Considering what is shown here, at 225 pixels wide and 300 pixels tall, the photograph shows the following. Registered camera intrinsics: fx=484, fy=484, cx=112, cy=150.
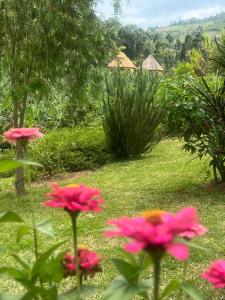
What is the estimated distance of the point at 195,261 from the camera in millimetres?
3732

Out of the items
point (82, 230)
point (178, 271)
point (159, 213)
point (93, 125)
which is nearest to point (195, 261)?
point (178, 271)

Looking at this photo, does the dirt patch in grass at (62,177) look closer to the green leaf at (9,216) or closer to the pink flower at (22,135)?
the pink flower at (22,135)

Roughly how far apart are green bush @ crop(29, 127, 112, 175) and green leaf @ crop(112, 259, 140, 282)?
8144mm

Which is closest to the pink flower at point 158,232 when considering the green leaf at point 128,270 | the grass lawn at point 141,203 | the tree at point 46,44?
the green leaf at point 128,270

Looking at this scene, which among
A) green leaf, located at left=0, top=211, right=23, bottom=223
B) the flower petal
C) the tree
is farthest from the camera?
the tree

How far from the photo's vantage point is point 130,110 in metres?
10.2

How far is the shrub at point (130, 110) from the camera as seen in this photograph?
33.3 feet

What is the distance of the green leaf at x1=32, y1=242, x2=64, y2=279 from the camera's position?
3.71ft

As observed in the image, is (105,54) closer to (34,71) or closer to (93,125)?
(34,71)

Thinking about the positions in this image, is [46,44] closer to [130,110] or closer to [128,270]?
[130,110]

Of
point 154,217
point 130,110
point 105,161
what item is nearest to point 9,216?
point 154,217

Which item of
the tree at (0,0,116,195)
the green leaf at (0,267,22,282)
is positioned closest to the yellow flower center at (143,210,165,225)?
the green leaf at (0,267,22,282)

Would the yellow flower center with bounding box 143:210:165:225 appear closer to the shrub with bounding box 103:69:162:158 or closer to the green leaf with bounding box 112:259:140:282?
the green leaf with bounding box 112:259:140:282

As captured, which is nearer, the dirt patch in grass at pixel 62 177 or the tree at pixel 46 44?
the tree at pixel 46 44
